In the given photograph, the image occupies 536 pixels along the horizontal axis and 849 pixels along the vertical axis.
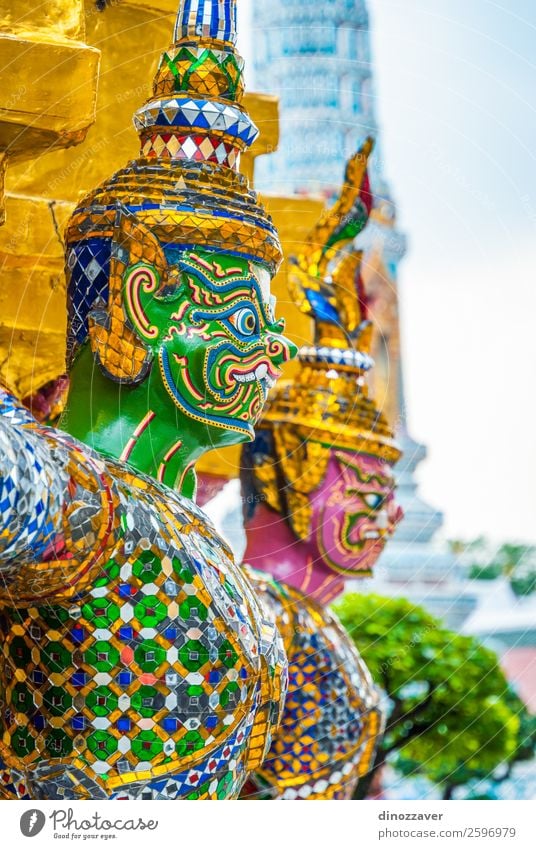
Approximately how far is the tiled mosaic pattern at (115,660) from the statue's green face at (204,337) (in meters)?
0.26

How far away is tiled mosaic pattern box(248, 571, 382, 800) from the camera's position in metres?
4.38

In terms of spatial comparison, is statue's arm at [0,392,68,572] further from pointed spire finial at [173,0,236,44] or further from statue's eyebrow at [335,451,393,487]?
statue's eyebrow at [335,451,393,487]

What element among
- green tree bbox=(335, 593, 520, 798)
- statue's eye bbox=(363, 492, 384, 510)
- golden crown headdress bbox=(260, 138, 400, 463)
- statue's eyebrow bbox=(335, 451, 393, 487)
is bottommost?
green tree bbox=(335, 593, 520, 798)

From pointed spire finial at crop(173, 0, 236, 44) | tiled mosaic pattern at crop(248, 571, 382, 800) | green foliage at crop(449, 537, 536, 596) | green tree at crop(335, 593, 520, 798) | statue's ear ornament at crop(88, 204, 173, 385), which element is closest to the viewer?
statue's ear ornament at crop(88, 204, 173, 385)

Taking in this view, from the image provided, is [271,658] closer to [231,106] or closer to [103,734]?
[103,734]

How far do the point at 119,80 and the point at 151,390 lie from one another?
1.66 m

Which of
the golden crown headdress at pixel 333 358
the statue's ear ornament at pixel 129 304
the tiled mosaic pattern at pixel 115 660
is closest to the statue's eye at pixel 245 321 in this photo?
the statue's ear ornament at pixel 129 304

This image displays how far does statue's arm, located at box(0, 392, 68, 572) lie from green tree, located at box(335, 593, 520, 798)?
15.2 ft

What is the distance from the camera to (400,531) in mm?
5938

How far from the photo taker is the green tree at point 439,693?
7.69m

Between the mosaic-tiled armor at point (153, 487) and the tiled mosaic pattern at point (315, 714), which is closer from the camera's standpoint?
the mosaic-tiled armor at point (153, 487)

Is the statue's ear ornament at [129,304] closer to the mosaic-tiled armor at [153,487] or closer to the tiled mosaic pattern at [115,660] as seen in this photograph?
the mosaic-tiled armor at [153,487]

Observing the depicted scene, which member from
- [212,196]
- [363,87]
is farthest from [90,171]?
[212,196]


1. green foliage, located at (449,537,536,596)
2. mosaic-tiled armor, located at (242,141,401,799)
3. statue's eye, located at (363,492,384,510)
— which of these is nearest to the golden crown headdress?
mosaic-tiled armor, located at (242,141,401,799)
